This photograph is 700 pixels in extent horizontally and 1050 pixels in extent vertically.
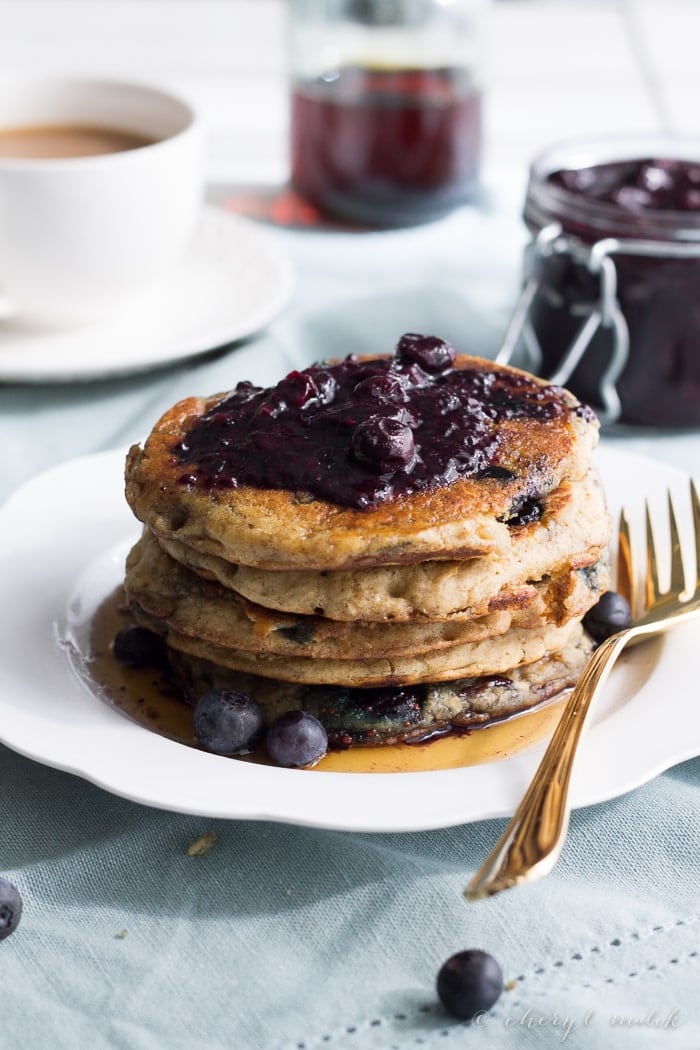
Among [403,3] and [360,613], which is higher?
[403,3]

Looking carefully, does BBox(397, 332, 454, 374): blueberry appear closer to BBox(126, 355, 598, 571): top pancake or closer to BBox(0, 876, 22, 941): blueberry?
BBox(126, 355, 598, 571): top pancake

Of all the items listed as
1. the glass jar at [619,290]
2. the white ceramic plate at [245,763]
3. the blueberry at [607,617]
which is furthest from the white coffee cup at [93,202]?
the blueberry at [607,617]

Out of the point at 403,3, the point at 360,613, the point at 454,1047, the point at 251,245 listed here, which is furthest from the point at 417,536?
the point at 403,3

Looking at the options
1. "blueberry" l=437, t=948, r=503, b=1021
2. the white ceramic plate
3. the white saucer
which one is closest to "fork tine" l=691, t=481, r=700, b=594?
the white ceramic plate

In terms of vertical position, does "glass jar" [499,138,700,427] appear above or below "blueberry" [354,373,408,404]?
below

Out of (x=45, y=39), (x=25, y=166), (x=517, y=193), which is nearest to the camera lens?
→ (x=25, y=166)

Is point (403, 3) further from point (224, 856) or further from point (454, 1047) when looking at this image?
point (454, 1047)

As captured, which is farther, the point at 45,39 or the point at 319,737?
the point at 45,39
